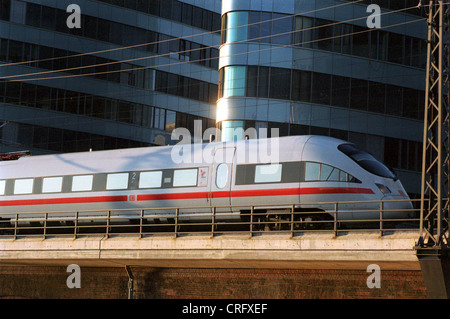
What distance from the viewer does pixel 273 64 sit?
42.0m

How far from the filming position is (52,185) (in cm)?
3033

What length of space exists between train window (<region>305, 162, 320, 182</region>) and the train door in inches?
108

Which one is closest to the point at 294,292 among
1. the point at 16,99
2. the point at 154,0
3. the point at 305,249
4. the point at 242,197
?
the point at 305,249

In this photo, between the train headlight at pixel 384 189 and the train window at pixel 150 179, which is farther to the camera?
the train window at pixel 150 179

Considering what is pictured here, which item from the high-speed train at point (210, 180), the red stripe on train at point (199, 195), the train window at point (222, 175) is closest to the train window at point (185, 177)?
the high-speed train at point (210, 180)

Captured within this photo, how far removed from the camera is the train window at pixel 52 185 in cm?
3011

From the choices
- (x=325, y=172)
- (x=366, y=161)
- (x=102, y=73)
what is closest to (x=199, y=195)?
(x=325, y=172)

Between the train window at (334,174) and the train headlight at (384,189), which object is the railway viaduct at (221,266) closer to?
the train window at (334,174)

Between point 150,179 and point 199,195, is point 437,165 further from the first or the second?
point 150,179

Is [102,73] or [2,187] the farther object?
[102,73]

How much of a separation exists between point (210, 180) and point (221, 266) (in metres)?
4.03

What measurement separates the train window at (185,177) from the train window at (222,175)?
3.02 ft

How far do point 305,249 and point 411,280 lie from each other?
8.86 feet

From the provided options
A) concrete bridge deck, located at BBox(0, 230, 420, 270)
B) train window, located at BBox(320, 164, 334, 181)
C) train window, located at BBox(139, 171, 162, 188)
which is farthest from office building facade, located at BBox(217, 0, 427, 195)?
train window, located at BBox(320, 164, 334, 181)
